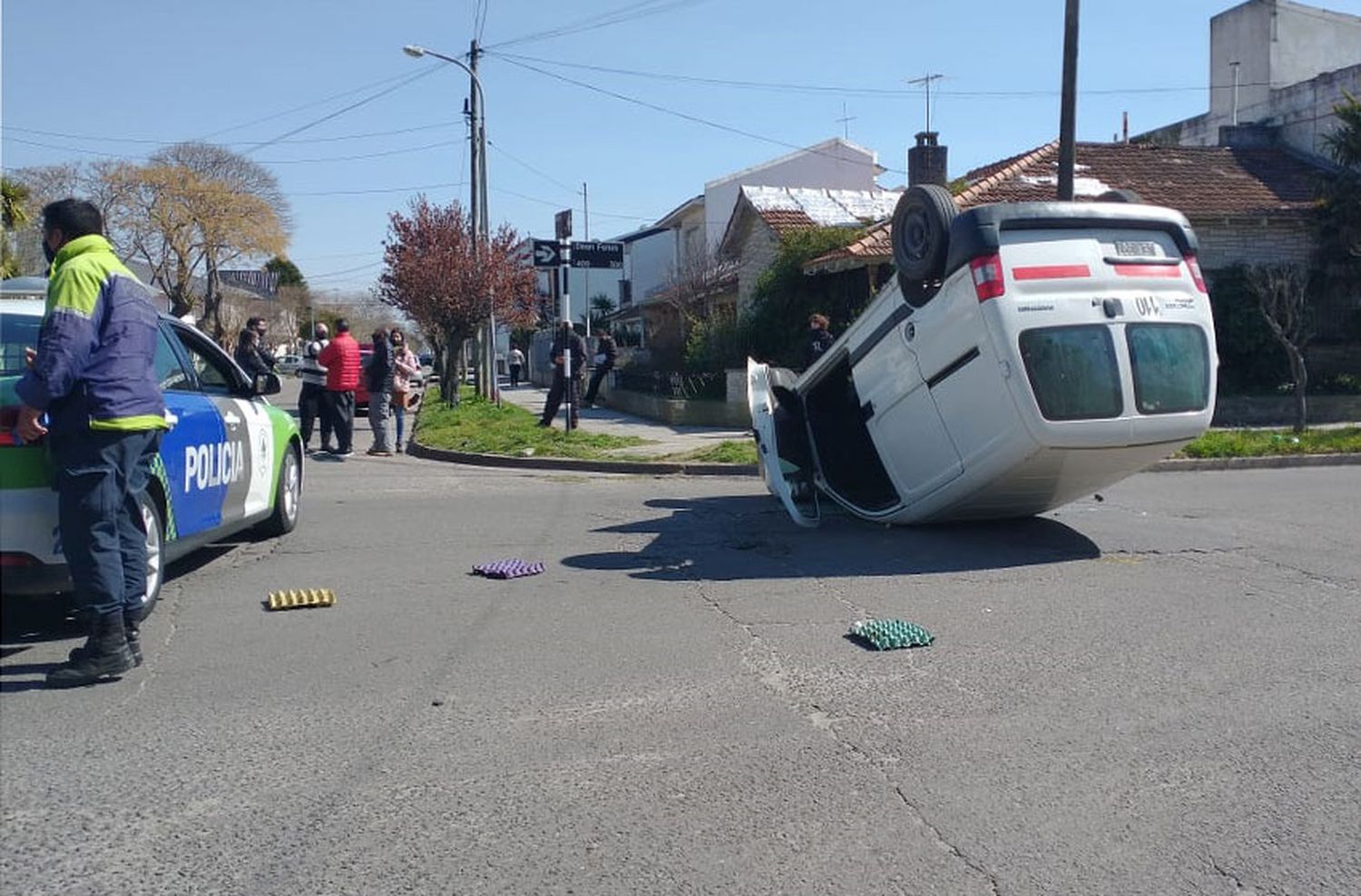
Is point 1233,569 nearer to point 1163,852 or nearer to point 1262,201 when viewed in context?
point 1163,852

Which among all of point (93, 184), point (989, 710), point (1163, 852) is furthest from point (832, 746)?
point (93, 184)

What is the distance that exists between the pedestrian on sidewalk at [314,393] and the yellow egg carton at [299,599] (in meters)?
8.65

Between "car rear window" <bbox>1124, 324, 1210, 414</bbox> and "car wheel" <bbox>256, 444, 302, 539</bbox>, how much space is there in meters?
6.00

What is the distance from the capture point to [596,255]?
18656mm

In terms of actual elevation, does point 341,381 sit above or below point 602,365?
below

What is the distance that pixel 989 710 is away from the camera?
516cm

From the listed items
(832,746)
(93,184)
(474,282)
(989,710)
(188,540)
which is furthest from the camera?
(93,184)

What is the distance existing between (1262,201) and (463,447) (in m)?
15.8

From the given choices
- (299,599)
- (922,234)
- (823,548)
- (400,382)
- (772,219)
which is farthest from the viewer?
(772,219)

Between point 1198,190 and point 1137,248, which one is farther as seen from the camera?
point 1198,190

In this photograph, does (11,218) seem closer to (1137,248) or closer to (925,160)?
(925,160)

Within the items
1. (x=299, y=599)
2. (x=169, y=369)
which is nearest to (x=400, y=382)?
(x=169, y=369)

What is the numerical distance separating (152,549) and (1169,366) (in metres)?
6.27

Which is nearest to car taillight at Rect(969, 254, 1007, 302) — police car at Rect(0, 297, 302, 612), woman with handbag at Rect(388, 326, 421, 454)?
police car at Rect(0, 297, 302, 612)
